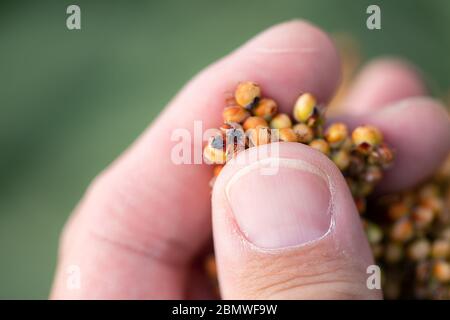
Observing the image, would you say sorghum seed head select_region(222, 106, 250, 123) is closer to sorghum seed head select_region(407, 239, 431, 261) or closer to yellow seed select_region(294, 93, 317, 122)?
yellow seed select_region(294, 93, 317, 122)

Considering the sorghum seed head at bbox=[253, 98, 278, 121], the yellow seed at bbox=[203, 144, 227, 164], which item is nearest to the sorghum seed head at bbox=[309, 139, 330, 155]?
the sorghum seed head at bbox=[253, 98, 278, 121]

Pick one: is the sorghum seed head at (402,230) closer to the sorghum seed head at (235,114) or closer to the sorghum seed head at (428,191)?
the sorghum seed head at (428,191)

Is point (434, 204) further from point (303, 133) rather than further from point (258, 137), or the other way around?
point (258, 137)

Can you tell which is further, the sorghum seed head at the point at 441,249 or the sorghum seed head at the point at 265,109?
the sorghum seed head at the point at 441,249

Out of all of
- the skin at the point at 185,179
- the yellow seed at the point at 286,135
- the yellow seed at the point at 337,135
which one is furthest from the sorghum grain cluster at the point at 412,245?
the yellow seed at the point at 286,135

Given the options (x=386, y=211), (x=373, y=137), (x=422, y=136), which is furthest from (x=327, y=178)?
(x=422, y=136)

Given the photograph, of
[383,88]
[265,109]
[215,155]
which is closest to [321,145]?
[265,109]

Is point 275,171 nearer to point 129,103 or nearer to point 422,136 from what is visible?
point 422,136
